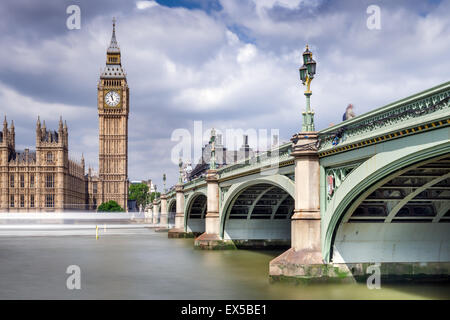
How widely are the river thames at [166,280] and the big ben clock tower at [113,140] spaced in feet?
374

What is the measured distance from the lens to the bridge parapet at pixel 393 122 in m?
13.5

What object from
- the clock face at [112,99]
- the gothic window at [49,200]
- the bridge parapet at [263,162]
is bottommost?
the gothic window at [49,200]

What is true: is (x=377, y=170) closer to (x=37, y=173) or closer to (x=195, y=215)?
(x=195, y=215)

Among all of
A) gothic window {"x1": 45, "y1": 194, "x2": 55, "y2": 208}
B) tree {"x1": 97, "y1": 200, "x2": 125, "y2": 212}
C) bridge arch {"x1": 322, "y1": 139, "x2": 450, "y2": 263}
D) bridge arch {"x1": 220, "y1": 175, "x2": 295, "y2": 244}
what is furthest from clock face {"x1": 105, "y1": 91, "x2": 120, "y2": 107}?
bridge arch {"x1": 322, "y1": 139, "x2": 450, "y2": 263}

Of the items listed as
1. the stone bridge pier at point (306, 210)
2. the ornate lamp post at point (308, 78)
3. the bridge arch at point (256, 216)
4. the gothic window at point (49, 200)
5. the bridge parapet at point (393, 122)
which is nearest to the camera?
the bridge parapet at point (393, 122)

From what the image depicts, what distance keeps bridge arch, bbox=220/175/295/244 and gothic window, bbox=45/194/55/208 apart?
101585mm

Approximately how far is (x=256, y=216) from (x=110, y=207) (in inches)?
4083

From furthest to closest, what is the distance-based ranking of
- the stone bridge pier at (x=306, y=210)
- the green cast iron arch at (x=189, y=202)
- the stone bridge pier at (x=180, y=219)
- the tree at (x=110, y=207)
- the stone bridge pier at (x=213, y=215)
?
the tree at (x=110, y=207) → the stone bridge pier at (x=180, y=219) → the green cast iron arch at (x=189, y=202) → the stone bridge pier at (x=213, y=215) → the stone bridge pier at (x=306, y=210)

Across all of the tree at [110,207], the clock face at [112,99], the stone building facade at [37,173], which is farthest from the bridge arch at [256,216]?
the clock face at [112,99]

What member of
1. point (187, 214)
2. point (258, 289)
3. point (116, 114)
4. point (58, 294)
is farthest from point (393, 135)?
point (116, 114)

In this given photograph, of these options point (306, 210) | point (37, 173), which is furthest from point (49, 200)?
point (306, 210)

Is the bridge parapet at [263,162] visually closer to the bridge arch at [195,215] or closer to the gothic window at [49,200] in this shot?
the bridge arch at [195,215]

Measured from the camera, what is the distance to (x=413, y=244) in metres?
21.0

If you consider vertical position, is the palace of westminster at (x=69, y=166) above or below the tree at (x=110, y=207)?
above
